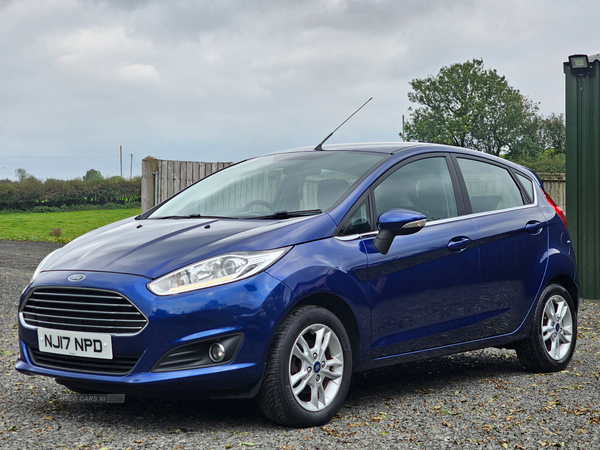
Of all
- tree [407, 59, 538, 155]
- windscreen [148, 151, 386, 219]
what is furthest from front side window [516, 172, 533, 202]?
tree [407, 59, 538, 155]

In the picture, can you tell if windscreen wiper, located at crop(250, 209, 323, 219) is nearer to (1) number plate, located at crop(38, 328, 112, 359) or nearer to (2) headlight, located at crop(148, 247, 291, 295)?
(2) headlight, located at crop(148, 247, 291, 295)

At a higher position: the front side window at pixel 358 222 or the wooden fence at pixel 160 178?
the wooden fence at pixel 160 178

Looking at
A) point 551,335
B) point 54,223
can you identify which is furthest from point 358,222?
point 54,223

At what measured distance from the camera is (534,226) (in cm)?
573

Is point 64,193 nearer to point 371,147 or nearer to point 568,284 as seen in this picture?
point 568,284

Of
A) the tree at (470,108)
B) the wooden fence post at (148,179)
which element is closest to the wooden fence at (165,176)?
the wooden fence post at (148,179)

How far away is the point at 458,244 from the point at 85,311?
255cm

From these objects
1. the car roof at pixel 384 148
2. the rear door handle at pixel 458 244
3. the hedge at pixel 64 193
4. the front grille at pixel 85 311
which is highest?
the hedge at pixel 64 193

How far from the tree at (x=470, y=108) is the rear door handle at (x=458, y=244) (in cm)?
6697

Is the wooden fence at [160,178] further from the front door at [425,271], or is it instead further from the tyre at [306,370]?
the tyre at [306,370]

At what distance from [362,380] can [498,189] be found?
1.89 metres

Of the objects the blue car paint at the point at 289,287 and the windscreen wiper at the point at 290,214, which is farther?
the windscreen wiper at the point at 290,214

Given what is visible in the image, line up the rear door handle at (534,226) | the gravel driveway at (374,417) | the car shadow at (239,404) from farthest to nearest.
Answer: the rear door handle at (534,226) < the car shadow at (239,404) < the gravel driveway at (374,417)

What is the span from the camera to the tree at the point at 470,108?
7100cm
